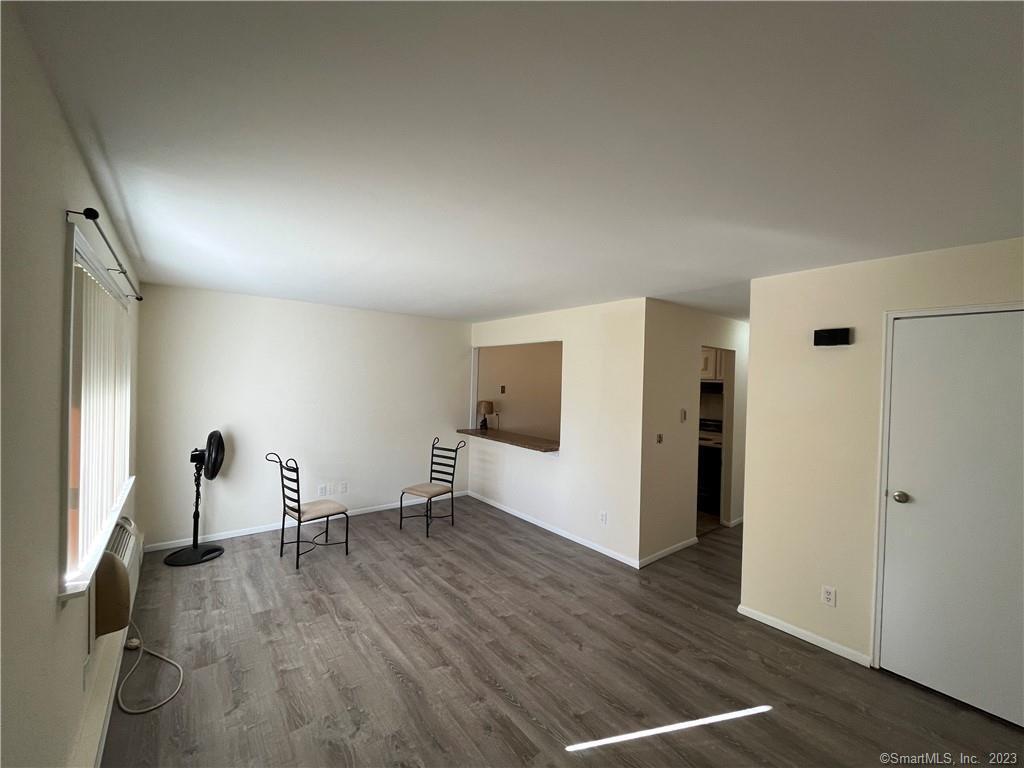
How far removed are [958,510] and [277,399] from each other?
17.3 ft

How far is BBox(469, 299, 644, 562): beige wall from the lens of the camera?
381cm

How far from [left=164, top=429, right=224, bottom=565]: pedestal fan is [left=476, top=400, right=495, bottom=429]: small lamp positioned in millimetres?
2982

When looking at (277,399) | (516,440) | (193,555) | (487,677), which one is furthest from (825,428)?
Answer: (193,555)

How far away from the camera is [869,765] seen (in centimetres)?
183

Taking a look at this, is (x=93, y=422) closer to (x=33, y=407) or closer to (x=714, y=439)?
(x=33, y=407)

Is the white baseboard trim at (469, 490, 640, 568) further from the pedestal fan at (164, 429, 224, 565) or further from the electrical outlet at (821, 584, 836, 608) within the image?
the pedestal fan at (164, 429, 224, 565)

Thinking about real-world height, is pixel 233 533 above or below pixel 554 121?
below

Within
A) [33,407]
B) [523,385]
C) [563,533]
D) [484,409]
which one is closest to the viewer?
[33,407]

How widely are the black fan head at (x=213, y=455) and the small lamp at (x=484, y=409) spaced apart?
300cm

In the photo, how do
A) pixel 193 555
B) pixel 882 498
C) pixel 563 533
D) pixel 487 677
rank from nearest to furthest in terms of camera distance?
1. pixel 487 677
2. pixel 882 498
3. pixel 193 555
4. pixel 563 533

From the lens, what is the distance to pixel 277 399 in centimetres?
435

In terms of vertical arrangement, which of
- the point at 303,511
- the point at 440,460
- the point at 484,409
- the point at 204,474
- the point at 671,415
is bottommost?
the point at 303,511

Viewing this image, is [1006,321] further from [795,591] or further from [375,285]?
[375,285]

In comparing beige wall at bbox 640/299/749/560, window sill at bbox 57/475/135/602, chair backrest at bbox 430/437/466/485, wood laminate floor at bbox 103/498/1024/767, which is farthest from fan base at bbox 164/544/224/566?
beige wall at bbox 640/299/749/560
